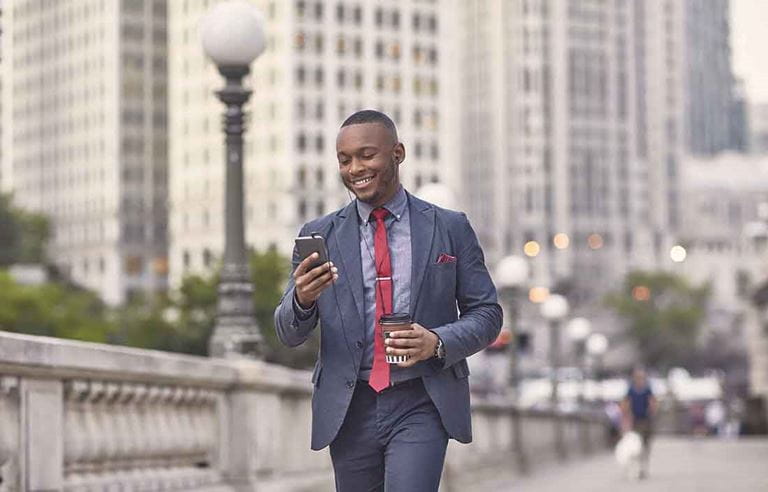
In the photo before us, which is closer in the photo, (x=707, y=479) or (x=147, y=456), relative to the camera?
(x=147, y=456)

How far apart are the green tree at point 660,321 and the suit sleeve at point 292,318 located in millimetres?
166189

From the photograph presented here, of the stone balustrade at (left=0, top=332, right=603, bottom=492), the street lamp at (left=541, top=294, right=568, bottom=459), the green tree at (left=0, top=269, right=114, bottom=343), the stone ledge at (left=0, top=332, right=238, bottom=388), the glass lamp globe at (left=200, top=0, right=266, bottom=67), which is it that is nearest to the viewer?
the stone ledge at (left=0, top=332, right=238, bottom=388)

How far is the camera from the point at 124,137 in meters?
177

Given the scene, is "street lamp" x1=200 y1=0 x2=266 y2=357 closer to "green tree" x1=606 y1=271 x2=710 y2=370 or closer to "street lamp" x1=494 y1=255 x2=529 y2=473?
"street lamp" x1=494 y1=255 x2=529 y2=473

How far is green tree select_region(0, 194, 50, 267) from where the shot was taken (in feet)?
409

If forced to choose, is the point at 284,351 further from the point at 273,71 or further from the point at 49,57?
the point at 49,57

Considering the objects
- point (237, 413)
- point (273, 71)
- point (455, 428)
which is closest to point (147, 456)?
point (237, 413)

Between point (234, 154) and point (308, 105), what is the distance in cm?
13954

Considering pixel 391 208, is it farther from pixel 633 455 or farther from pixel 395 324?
pixel 633 455

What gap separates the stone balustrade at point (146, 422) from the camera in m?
10.1

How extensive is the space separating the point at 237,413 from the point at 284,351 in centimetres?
8945

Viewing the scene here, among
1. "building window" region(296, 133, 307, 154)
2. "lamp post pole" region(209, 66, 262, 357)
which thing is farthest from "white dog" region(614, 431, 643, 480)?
"building window" region(296, 133, 307, 154)

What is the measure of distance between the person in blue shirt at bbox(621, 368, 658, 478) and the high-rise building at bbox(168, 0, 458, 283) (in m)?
121

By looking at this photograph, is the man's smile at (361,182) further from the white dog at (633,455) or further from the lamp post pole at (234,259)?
the white dog at (633,455)
